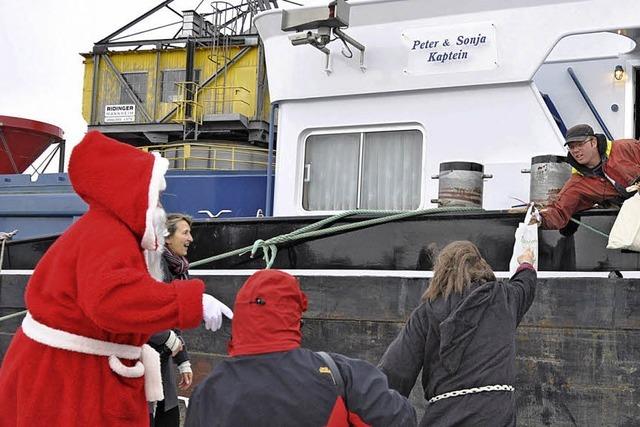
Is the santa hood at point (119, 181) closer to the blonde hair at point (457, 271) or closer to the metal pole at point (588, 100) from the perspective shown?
the blonde hair at point (457, 271)

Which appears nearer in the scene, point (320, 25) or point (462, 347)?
point (462, 347)

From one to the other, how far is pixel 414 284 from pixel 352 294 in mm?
452

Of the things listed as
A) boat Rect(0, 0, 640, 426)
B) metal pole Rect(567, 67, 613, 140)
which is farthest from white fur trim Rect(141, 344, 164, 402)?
metal pole Rect(567, 67, 613, 140)

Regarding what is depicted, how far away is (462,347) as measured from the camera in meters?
3.22

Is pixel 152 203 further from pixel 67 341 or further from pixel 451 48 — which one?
pixel 451 48

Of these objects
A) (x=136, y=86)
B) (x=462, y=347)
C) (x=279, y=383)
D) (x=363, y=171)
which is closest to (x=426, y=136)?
(x=363, y=171)

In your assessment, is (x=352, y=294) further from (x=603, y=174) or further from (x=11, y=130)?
(x=11, y=130)

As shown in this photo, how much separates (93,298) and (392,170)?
445cm

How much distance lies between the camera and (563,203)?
16.6ft

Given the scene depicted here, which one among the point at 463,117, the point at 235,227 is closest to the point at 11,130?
the point at 235,227

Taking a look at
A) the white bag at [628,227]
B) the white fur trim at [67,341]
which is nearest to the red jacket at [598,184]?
the white bag at [628,227]

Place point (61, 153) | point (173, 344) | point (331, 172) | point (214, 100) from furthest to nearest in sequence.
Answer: point (214, 100)
point (61, 153)
point (331, 172)
point (173, 344)

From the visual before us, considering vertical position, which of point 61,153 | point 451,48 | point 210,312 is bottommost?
point 210,312

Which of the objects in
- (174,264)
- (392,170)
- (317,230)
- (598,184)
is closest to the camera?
(174,264)
